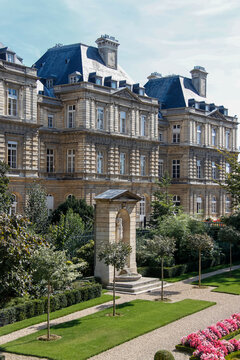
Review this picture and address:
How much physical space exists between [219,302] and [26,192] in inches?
1022

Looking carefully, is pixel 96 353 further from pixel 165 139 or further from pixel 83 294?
pixel 165 139

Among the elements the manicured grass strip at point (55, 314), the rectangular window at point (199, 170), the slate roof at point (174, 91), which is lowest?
the manicured grass strip at point (55, 314)

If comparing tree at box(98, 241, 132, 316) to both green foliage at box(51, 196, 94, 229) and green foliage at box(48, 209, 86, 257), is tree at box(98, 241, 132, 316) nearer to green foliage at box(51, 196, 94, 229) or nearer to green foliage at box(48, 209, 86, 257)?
green foliage at box(48, 209, 86, 257)

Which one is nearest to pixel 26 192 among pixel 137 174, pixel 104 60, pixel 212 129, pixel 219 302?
pixel 137 174

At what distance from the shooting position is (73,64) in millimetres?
56906

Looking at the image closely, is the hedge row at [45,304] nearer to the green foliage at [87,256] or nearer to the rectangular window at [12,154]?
the green foliage at [87,256]

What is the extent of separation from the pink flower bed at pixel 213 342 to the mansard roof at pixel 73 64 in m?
40.2

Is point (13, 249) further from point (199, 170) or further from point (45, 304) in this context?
point (199, 170)

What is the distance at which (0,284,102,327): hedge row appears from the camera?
21.9 metres

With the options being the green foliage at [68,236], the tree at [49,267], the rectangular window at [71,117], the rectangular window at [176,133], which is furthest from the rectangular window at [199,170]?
the tree at [49,267]

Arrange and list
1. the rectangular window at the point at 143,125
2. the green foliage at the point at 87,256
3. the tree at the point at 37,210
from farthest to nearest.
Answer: the rectangular window at the point at 143,125
the tree at the point at 37,210
the green foliage at the point at 87,256

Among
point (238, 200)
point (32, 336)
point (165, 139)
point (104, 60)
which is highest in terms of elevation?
point (104, 60)

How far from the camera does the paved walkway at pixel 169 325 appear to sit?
701 inches

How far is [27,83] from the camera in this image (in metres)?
47.8
